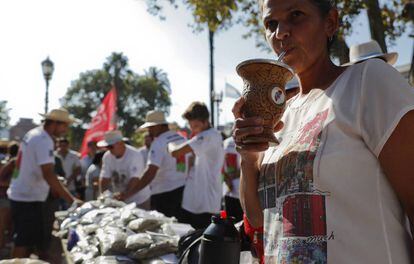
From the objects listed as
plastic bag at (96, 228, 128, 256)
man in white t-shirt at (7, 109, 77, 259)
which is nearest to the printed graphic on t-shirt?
plastic bag at (96, 228, 128, 256)

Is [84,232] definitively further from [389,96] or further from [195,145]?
[389,96]

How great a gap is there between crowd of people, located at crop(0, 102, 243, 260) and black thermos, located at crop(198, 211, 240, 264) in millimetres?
3253

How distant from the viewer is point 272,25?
1.40m

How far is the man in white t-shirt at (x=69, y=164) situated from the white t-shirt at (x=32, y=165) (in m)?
4.23

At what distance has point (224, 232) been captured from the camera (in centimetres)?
153

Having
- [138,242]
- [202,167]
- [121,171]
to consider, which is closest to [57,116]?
[121,171]

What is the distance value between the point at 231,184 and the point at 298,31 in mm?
5059

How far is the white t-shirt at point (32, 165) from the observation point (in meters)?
5.10

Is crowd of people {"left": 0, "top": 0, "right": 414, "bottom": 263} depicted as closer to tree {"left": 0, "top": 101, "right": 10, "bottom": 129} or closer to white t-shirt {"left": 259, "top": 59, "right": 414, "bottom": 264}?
white t-shirt {"left": 259, "top": 59, "right": 414, "bottom": 264}

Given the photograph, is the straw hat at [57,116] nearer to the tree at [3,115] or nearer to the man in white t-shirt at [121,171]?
the man in white t-shirt at [121,171]

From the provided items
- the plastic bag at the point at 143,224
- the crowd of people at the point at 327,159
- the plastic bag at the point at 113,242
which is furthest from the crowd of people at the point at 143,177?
the crowd of people at the point at 327,159

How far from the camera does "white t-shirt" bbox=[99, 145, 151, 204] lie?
230 inches

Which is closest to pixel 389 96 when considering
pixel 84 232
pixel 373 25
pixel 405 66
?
pixel 84 232

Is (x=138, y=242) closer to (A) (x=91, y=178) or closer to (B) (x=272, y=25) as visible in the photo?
(B) (x=272, y=25)
